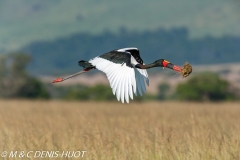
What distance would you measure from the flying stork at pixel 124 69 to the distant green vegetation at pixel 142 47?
5206 inches

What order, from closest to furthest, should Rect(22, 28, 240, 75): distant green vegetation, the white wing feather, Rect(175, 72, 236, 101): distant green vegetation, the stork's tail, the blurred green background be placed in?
1. the white wing feather
2. the stork's tail
3. Rect(175, 72, 236, 101): distant green vegetation
4. the blurred green background
5. Rect(22, 28, 240, 75): distant green vegetation

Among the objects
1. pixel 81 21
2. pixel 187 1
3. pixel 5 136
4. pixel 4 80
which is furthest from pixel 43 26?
pixel 5 136

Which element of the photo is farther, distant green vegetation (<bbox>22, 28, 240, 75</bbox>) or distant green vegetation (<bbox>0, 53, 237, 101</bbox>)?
distant green vegetation (<bbox>22, 28, 240, 75</bbox>)

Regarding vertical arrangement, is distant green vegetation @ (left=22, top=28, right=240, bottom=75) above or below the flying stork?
below

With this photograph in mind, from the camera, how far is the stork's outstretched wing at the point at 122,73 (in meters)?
7.66

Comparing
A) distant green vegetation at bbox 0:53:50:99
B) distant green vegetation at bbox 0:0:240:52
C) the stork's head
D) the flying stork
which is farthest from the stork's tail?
distant green vegetation at bbox 0:0:240:52

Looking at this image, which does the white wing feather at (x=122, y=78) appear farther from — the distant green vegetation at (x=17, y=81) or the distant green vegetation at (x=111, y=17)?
the distant green vegetation at (x=111, y=17)

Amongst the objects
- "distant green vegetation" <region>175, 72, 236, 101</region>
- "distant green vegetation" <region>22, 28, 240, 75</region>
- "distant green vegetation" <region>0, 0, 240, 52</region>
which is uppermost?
"distant green vegetation" <region>0, 0, 240, 52</region>

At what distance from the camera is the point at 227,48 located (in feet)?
520

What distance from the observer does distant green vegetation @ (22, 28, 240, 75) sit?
149 m

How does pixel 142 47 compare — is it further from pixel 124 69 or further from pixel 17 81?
pixel 124 69

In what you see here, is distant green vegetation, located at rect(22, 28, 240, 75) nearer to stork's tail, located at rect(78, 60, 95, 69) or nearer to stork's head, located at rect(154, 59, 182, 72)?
stork's tail, located at rect(78, 60, 95, 69)

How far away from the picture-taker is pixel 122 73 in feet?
25.8

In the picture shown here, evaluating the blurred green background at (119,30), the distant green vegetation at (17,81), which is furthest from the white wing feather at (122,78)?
the blurred green background at (119,30)
